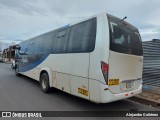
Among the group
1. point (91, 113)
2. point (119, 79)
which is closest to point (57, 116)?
point (91, 113)

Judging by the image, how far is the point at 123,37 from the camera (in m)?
5.18

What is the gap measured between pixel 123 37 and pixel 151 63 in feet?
11.7

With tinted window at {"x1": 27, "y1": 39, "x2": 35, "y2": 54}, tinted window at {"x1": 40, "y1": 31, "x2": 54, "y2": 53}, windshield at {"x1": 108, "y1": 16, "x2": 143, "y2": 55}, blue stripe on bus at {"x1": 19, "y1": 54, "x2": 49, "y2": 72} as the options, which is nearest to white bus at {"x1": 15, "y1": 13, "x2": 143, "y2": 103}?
windshield at {"x1": 108, "y1": 16, "x2": 143, "y2": 55}

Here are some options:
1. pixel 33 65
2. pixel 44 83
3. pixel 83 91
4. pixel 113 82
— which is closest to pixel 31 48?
pixel 33 65

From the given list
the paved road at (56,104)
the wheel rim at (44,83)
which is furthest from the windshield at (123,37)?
the wheel rim at (44,83)

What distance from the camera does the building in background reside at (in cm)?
784

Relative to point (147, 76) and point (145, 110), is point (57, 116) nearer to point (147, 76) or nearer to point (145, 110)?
point (145, 110)

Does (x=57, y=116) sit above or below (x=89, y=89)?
below

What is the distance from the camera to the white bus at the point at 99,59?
455 cm

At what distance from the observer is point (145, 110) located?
541 centimetres

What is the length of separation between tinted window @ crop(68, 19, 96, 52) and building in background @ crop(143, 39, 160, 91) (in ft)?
12.9

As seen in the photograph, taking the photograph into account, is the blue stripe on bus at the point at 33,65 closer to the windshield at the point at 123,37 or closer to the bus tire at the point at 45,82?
the bus tire at the point at 45,82

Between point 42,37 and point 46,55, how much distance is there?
4.54ft

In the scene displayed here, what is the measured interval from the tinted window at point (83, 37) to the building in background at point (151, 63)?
392cm
